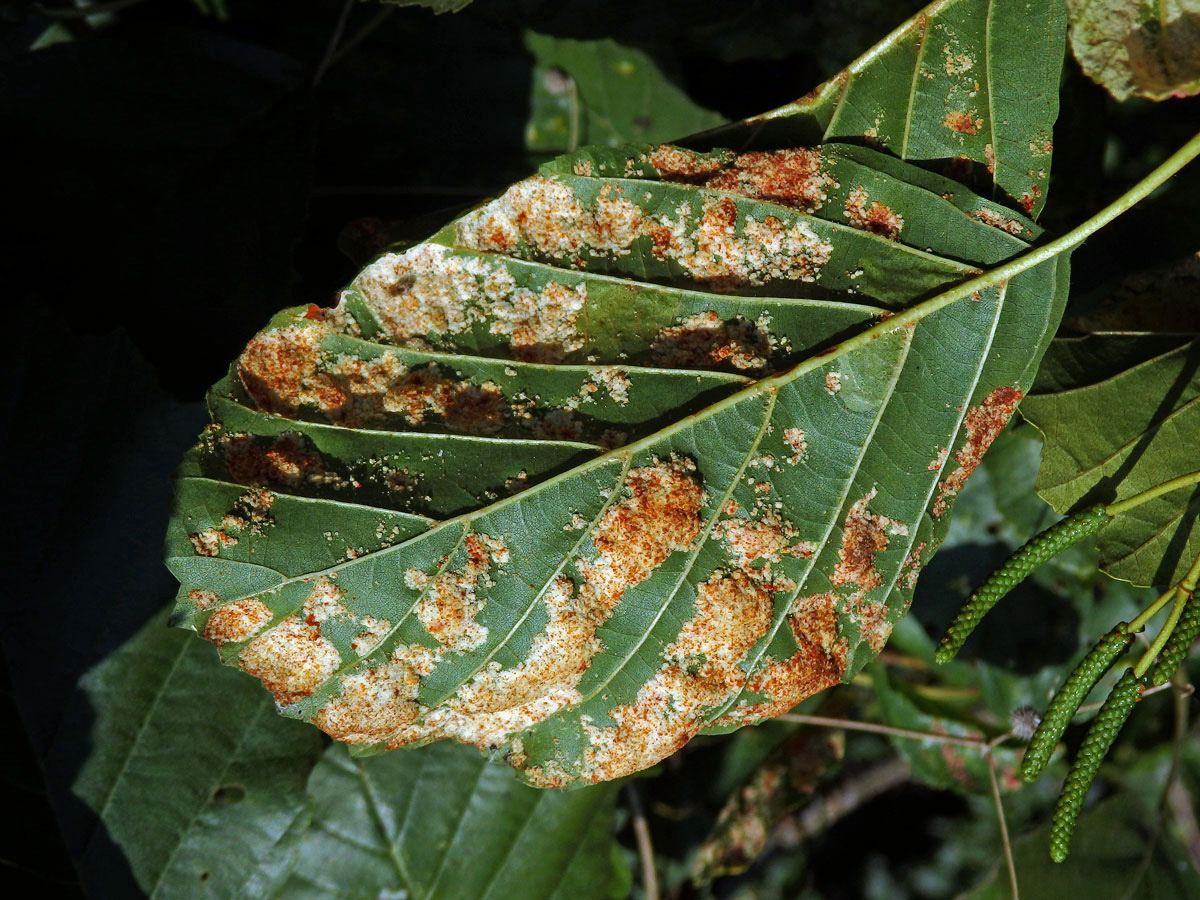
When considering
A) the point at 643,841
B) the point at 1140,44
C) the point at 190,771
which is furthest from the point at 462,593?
the point at 1140,44

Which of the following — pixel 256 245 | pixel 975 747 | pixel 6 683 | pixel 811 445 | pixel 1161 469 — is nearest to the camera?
pixel 811 445

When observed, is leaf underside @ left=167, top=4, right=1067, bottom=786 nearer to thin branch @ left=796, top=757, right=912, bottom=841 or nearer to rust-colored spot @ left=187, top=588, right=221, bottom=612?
rust-colored spot @ left=187, top=588, right=221, bottom=612

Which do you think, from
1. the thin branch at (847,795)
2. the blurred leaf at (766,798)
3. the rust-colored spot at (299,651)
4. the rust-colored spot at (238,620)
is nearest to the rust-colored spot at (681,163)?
the rust-colored spot at (299,651)

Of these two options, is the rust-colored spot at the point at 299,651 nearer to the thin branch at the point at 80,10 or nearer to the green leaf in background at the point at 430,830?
the green leaf in background at the point at 430,830

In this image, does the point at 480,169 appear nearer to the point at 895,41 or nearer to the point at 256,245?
the point at 256,245

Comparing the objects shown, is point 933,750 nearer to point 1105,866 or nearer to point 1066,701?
point 1105,866

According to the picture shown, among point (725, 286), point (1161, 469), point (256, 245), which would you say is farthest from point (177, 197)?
point (1161, 469)

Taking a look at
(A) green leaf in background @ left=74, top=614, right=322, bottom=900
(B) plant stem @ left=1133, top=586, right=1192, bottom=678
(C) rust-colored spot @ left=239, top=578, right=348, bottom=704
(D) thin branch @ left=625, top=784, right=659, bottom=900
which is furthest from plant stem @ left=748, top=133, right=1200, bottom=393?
(D) thin branch @ left=625, top=784, right=659, bottom=900
